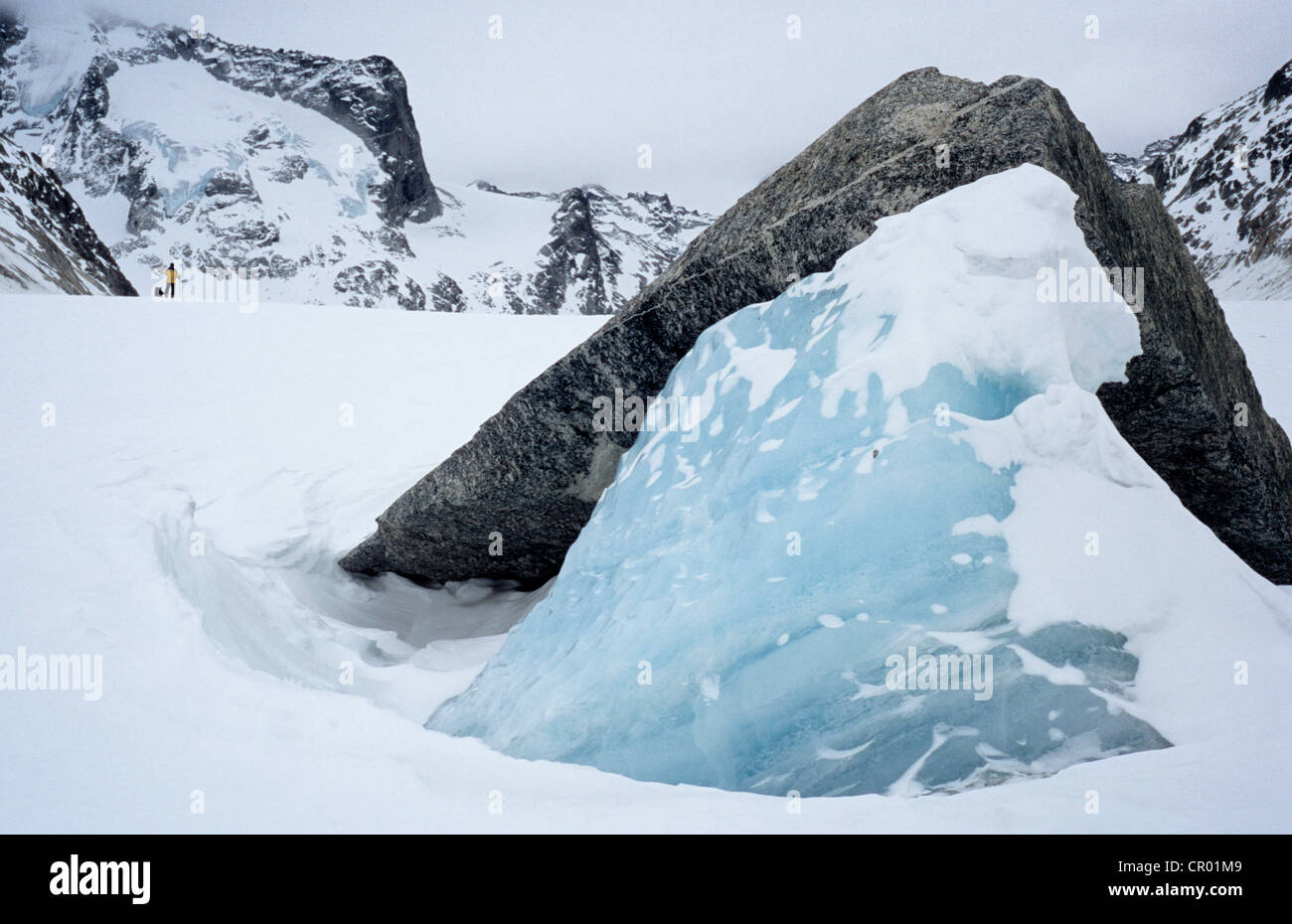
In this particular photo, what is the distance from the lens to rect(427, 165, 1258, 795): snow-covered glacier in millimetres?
2494

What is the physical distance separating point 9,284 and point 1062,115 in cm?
3332

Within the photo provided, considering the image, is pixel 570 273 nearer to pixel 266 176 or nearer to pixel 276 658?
pixel 266 176

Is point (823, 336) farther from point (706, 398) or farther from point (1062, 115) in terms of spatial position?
point (1062, 115)

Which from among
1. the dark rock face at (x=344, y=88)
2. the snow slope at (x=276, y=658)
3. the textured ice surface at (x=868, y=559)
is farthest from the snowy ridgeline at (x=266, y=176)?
the textured ice surface at (x=868, y=559)

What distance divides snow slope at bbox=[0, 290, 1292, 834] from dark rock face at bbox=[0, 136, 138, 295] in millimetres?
26593

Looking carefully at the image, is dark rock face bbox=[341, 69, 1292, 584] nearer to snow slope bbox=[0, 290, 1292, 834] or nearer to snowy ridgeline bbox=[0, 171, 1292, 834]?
snowy ridgeline bbox=[0, 171, 1292, 834]

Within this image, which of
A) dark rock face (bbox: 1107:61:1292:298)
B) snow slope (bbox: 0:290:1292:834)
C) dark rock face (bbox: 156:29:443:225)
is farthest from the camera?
dark rock face (bbox: 156:29:443:225)

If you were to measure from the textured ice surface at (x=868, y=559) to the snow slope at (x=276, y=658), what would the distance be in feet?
1.16

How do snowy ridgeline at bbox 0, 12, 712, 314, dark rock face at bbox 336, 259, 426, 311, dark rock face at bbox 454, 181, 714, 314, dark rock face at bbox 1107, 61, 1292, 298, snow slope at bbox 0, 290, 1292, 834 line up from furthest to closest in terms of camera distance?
dark rock face at bbox 454, 181, 714, 314 → dark rock face at bbox 336, 259, 426, 311 → snowy ridgeline at bbox 0, 12, 712, 314 → dark rock face at bbox 1107, 61, 1292, 298 → snow slope at bbox 0, 290, 1292, 834

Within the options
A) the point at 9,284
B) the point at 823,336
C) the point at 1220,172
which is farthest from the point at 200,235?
the point at 823,336

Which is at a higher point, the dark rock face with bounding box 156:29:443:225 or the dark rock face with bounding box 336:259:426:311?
the dark rock face with bounding box 156:29:443:225

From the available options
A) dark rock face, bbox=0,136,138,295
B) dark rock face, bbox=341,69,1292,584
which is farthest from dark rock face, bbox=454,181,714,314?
dark rock face, bbox=341,69,1292,584

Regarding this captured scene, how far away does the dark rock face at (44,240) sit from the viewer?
30703mm

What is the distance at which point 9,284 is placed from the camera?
27797 millimetres
